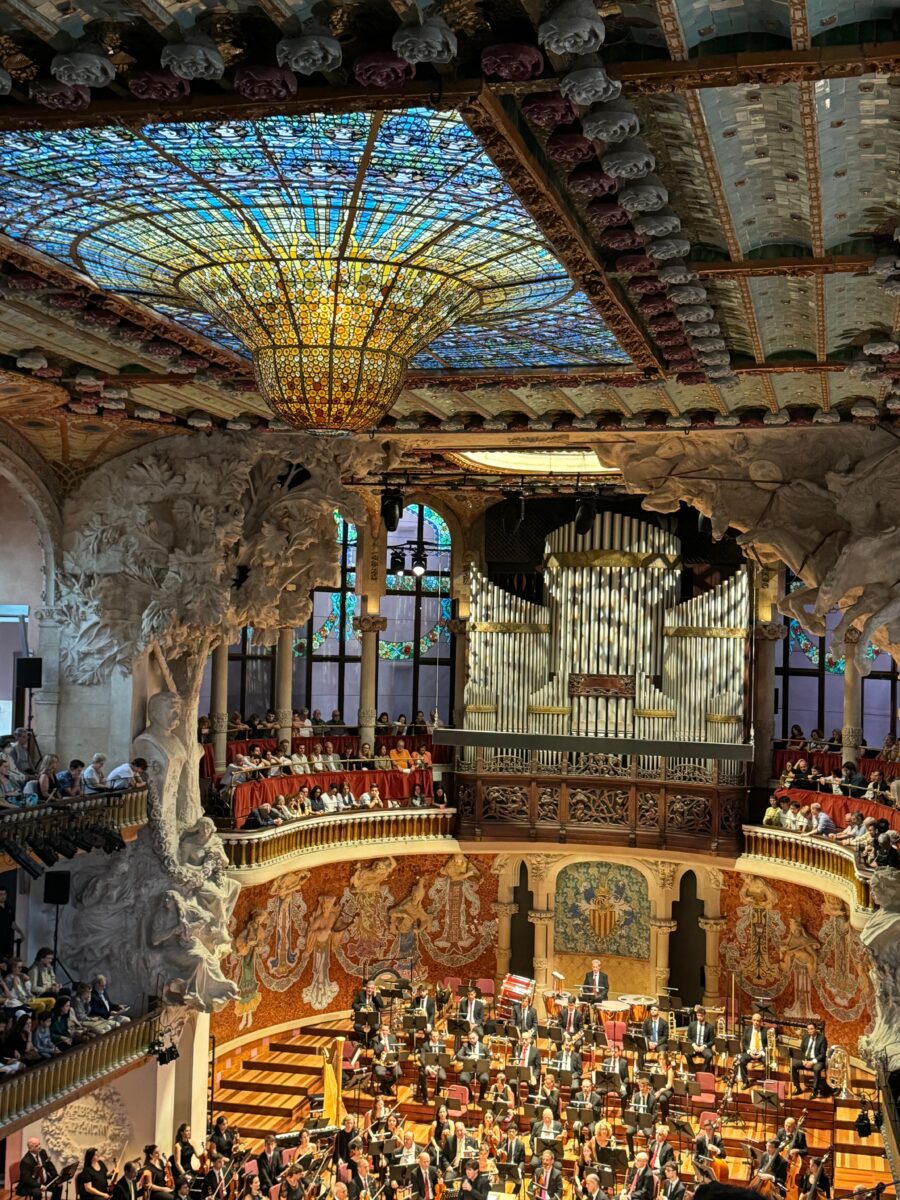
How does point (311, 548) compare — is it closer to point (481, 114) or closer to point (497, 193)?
point (497, 193)

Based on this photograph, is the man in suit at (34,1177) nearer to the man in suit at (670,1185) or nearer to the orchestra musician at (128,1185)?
the orchestra musician at (128,1185)

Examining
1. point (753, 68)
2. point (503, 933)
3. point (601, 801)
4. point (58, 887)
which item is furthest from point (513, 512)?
point (753, 68)

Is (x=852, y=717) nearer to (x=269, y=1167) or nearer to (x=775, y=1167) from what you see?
(x=775, y=1167)

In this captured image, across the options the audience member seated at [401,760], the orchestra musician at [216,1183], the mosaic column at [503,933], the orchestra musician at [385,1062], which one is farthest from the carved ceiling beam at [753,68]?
the mosaic column at [503,933]

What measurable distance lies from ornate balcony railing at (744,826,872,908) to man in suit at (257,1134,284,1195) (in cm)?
828

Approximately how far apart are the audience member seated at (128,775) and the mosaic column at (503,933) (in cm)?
968

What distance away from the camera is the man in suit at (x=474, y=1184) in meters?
15.9

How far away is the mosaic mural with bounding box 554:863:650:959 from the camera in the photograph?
86.9ft

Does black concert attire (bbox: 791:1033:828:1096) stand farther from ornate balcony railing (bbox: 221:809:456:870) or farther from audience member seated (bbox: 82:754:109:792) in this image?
audience member seated (bbox: 82:754:109:792)

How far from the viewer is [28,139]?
8203mm

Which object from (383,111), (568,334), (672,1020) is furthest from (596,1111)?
(383,111)

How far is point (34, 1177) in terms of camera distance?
1465 centimetres

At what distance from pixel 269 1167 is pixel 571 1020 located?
5778 mm

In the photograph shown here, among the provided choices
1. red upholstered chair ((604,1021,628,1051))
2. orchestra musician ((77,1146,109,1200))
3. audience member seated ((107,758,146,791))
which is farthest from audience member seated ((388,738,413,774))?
orchestra musician ((77,1146,109,1200))
